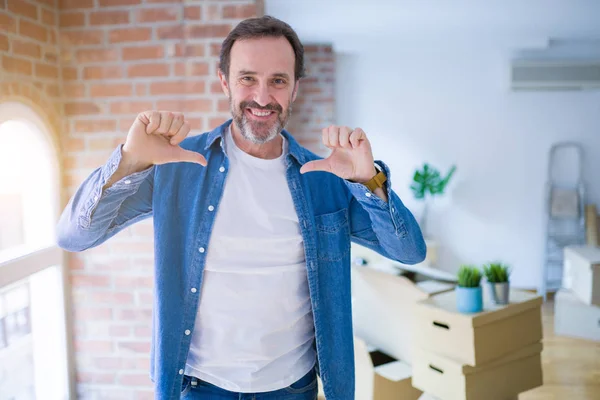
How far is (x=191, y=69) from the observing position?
197 cm

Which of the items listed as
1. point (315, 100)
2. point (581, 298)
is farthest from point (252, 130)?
point (315, 100)

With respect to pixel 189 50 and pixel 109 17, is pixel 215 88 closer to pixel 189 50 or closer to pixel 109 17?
pixel 189 50

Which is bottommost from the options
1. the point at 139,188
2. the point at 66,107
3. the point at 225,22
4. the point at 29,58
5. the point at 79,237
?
the point at 79,237

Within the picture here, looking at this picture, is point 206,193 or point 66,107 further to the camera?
point 66,107

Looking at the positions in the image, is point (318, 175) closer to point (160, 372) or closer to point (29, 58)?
point (160, 372)

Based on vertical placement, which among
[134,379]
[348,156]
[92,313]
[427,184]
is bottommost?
[134,379]

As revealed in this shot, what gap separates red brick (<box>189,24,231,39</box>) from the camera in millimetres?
1943

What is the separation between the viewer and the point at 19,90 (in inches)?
70.2

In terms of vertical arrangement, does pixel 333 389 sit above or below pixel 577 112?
below

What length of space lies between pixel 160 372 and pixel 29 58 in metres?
1.30

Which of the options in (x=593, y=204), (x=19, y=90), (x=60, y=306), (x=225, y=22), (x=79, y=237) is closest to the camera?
(x=79, y=237)

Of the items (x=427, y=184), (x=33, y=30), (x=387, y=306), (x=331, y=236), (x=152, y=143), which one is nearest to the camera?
(x=152, y=143)

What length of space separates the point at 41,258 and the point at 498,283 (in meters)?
1.90

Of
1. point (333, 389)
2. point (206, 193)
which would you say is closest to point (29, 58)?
point (206, 193)
